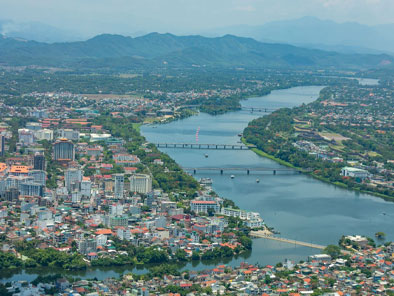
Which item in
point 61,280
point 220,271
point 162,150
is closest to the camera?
point 61,280

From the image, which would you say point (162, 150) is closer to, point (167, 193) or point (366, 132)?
point (167, 193)

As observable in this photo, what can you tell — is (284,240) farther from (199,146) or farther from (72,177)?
(199,146)

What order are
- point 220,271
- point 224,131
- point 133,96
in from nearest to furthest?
1. point 220,271
2. point 224,131
3. point 133,96

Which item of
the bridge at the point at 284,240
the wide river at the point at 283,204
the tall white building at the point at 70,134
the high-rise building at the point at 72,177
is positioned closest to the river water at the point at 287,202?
the wide river at the point at 283,204

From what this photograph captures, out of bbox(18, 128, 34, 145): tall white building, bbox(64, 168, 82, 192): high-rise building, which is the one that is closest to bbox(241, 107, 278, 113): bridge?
bbox(18, 128, 34, 145): tall white building

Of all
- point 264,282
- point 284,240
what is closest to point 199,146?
point 284,240

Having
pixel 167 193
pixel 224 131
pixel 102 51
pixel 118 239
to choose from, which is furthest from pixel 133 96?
pixel 102 51

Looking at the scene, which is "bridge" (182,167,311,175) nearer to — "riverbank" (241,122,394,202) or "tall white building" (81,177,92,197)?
"riverbank" (241,122,394,202)
